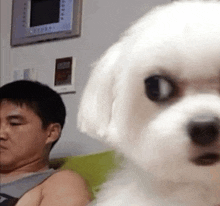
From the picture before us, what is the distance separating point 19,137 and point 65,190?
37 centimetres

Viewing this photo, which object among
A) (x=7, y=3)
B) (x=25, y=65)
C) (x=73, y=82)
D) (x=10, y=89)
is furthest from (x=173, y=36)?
(x=7, y=3)

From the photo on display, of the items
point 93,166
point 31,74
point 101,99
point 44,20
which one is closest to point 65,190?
point 93,166

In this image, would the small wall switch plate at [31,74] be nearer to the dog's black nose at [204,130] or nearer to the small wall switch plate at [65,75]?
the small wall switch plate at [65,75]

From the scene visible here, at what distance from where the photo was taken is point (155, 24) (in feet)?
1.99

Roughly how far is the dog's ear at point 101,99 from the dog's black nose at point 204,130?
0.22 meters

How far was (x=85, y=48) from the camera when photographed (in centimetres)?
185

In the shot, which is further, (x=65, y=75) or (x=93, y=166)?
(x=65, y=75)

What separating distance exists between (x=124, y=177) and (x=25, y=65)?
150 centimetres

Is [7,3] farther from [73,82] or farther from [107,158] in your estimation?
[107,158]

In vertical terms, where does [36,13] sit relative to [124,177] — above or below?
above

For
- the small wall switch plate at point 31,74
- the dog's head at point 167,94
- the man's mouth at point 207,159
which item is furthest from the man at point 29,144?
the man's mouth at point 207,159

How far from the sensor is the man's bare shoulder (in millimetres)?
1117

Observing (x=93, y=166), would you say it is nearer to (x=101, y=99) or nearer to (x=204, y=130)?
(x=101, y=99)

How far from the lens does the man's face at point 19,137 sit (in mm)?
1381
